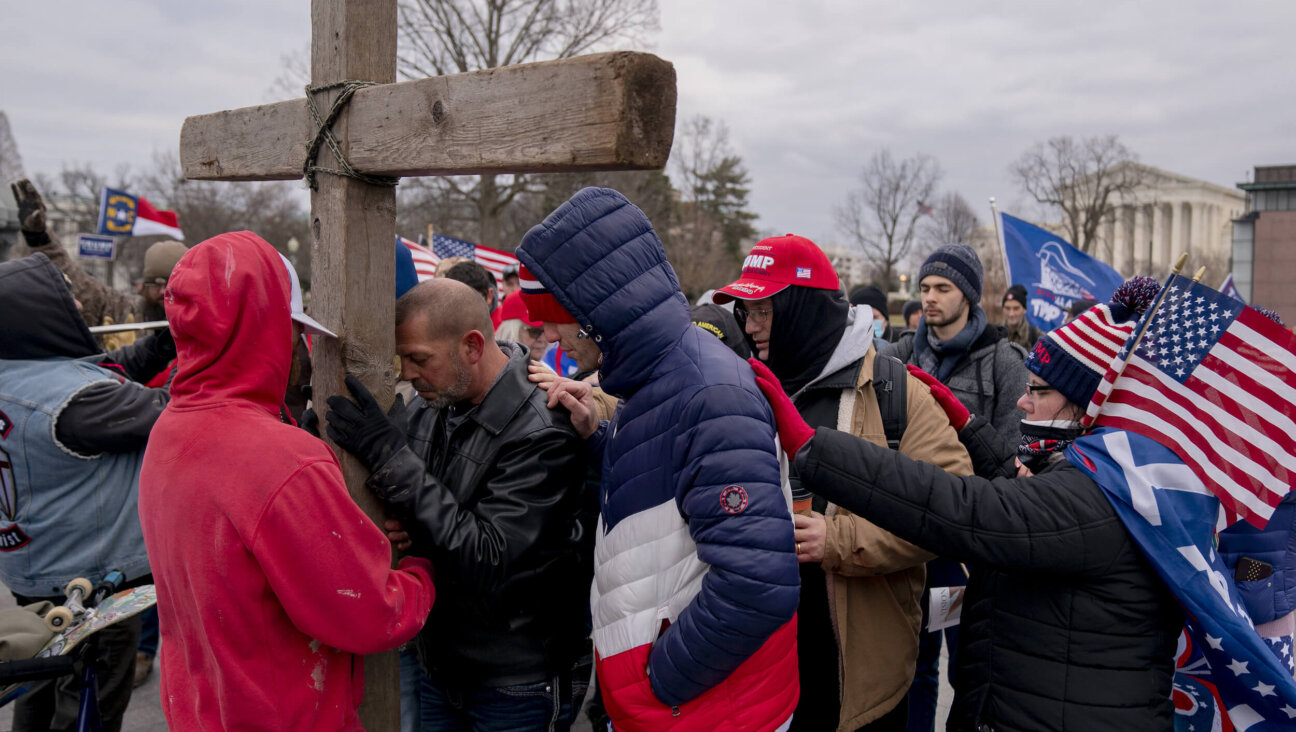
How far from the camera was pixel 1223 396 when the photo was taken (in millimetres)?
2051

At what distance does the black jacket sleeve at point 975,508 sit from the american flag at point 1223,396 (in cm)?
24

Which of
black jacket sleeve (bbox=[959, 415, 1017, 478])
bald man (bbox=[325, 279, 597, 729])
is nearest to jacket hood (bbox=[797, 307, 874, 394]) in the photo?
black jacket sleeve (bbox=[959, 415, 1017, 478])

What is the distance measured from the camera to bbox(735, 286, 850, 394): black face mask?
2.86 metres

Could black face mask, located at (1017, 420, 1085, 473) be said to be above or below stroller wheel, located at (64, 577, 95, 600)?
above

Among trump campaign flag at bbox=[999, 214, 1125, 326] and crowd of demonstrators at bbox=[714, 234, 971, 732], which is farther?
trump campaign flag at bbox=[999, 214, 1125, 326]

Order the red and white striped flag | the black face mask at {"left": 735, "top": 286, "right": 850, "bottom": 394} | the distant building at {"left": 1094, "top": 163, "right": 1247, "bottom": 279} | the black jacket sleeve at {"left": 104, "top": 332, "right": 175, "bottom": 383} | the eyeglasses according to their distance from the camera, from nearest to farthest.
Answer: the black face mask at {"left": 735, "top": 286, "right": 850, "bottom": 394} → the eyeglasses → the black jacket sleeve at {"left": 104, "top": 332, "right": 175, "bottom": 383} → the red and white striped flag → the distant building at {"left": 1094, "top": 163, "right": 1247, "bottom": 279}

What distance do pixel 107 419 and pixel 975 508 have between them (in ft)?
9.71

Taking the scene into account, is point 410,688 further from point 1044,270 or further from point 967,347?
point 1044,270

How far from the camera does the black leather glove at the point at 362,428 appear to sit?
2.17 meters

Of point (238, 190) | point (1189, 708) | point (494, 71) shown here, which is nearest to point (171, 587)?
point (494, 71)

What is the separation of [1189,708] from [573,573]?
185 centimetres

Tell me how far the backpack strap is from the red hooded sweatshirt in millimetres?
1547

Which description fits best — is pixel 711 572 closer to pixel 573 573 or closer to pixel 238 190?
pixel 573 573

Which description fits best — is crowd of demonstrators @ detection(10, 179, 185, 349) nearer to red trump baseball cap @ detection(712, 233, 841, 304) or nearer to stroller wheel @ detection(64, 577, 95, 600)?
stroller wheel @ detection(64, 577, 95, 600)
